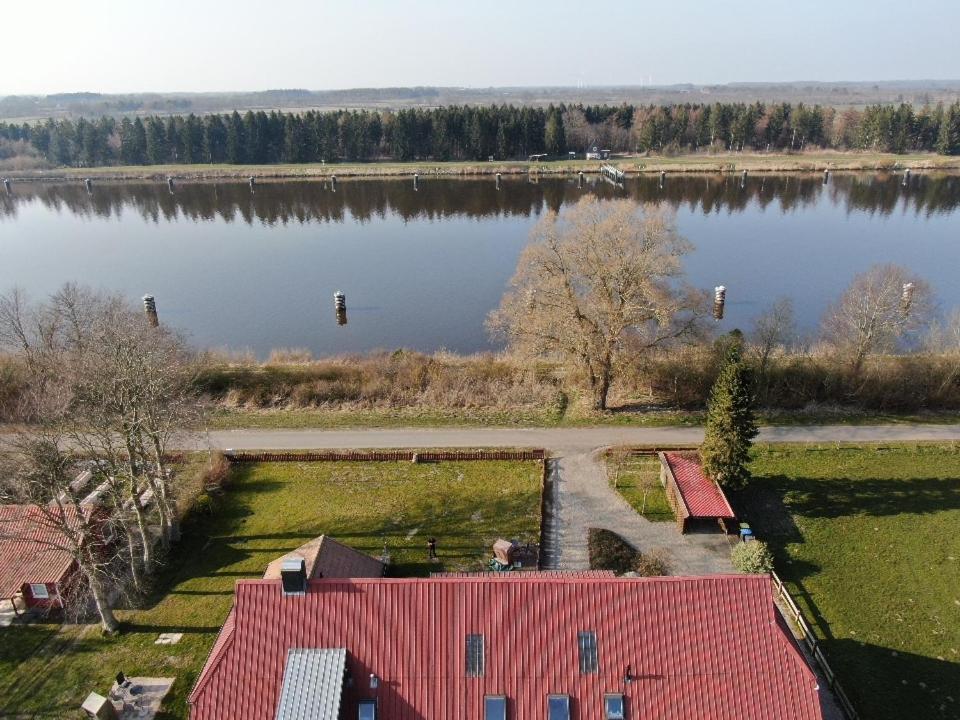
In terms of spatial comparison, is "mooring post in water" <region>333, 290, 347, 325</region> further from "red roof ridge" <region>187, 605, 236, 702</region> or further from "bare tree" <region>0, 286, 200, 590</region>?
"red roof ridge" <region>187, 605, 236, 702</region>

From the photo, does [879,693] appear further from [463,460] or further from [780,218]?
[780,218]

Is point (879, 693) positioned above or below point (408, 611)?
below

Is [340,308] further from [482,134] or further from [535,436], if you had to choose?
[482,134]

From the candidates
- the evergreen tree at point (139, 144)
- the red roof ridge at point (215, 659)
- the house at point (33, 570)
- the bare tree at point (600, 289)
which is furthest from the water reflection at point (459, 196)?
the red roof ridge at point (215, 659)

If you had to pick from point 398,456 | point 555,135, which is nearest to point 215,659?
point 398,456

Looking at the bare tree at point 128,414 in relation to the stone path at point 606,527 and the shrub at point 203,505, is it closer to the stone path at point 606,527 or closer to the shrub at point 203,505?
the shrub at point 203,505

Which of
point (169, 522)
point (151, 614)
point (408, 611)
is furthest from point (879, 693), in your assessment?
point (169, 522)
